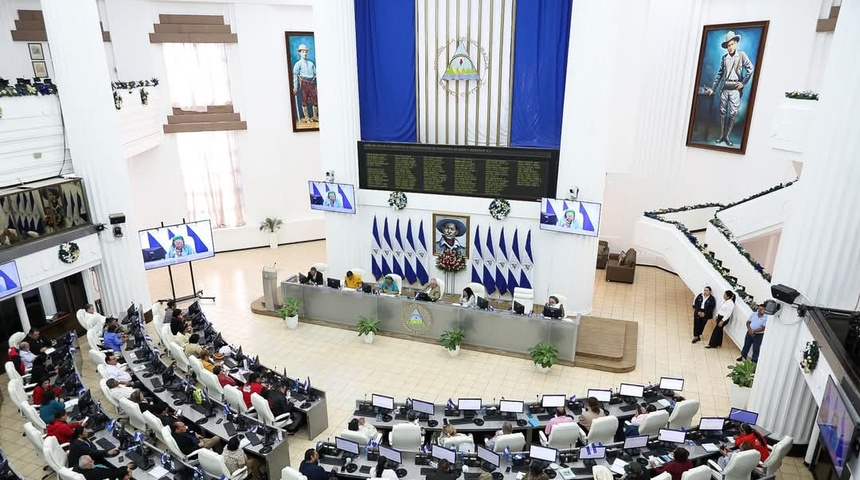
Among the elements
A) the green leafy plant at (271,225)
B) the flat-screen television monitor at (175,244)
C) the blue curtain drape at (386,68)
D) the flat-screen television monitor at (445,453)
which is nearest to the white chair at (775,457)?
the flat-screen television monitor at (445,453)

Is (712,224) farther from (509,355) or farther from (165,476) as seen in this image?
(165,476)

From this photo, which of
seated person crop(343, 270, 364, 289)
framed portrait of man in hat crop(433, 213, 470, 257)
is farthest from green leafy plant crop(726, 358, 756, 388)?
seated person crop(343, 270, 364, 289)

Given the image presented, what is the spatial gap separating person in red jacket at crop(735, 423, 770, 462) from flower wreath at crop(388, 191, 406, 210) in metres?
9.82

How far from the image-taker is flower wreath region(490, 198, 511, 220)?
14.6 meters

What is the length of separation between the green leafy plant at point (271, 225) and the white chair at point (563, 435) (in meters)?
14.8

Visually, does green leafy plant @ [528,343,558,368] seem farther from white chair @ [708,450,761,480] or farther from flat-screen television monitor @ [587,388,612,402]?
white chair @ [708,450,761,480]

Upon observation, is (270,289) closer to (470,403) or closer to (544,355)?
(544,355)

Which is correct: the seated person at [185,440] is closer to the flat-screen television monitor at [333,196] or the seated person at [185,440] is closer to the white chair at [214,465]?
the white chair at [214,465]

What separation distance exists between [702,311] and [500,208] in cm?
559

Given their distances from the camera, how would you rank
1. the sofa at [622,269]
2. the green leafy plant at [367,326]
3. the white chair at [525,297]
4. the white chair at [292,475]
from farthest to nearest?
the sofa at [622,269] → the green leafy plant at [367,326] → the white chair at [525,297] → the white chair at [292,475]

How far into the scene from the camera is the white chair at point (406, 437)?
333 inches

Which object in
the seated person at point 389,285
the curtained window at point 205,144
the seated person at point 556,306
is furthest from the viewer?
the curtained window at point 205,144

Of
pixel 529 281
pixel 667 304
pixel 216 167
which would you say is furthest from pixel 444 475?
pixel 216 167

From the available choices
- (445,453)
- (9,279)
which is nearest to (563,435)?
(445,453)
